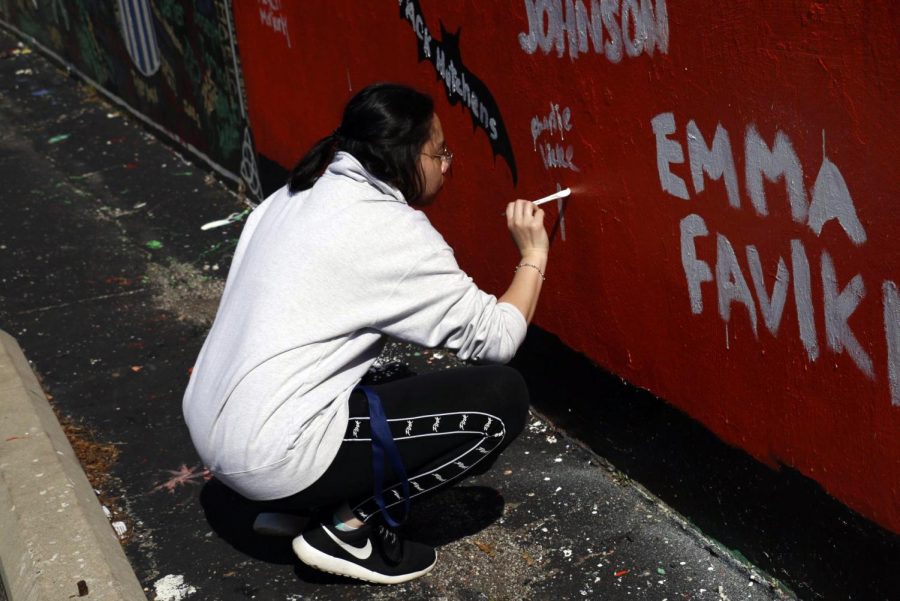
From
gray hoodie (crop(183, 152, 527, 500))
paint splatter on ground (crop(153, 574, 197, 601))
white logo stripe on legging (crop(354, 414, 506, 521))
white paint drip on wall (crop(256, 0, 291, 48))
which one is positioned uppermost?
white paint drip on wall (crop(256, 0, 291, 48))

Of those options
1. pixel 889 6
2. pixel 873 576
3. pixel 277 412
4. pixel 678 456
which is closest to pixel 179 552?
pixel 277 412

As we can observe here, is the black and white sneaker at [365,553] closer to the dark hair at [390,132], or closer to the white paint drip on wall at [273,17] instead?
the dark hair at [390,132]

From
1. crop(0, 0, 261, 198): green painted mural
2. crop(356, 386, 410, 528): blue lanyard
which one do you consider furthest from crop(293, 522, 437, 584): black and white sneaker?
crop(0, 0, 261, 198): green painted mural

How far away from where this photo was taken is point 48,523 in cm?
337

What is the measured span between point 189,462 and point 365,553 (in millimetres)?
1065

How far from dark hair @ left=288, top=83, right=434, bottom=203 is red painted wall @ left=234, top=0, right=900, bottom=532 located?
61 cm

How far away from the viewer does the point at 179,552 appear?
3545 mm

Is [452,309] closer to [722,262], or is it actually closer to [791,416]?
[722,262]

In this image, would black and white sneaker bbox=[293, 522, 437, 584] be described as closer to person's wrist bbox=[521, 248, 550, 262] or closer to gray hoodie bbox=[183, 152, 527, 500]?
gray hoodie bbox=[183, 152, 527, 500]

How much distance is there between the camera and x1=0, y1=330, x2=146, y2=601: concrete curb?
10.2 feet

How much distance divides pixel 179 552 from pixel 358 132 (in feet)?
5.10

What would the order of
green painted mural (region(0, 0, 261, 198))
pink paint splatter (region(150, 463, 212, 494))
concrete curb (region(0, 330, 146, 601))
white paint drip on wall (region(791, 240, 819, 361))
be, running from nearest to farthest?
1. white paint drip on wall (region(791, 240, 819, 361))
2. concrete curb (region(0, 330, 146, 601))
3. pink paint splatter (region(150, 463, 212, 494))
4. green painted mural (region(0, 0, 261, 198))

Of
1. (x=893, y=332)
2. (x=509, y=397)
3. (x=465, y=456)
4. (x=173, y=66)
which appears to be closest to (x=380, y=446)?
(x=465, y=456)

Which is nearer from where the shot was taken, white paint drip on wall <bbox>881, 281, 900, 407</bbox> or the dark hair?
white paint drip on wall <bbox>881, 281, 900, 407</bbox>
